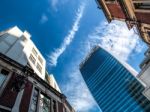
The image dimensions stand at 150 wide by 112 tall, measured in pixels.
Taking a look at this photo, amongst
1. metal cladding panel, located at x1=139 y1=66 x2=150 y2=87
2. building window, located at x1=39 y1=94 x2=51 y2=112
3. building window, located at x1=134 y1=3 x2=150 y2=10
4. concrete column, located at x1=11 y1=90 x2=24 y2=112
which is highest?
building window, located at x1=134 y1=3 x2=150 y2=10

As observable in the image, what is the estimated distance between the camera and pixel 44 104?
921 inches

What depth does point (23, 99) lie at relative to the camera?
19547mm

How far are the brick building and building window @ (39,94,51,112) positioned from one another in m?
13.0

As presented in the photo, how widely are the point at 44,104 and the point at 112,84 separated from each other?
101431mm

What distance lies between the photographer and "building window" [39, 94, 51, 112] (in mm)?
22712

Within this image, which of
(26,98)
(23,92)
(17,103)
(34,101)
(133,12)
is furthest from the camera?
(133,12)

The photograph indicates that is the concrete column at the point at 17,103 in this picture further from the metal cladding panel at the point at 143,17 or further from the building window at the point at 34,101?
the metal cladding panel at the point at 143,17

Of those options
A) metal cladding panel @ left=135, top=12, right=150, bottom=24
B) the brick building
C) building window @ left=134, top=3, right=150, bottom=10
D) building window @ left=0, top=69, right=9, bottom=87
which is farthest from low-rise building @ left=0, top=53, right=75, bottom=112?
building window @ left=134, top=3, right=150, bottom=10

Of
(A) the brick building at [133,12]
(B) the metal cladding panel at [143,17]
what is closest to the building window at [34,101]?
(A) the brick building at [133,12]

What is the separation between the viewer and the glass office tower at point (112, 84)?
3967 inches

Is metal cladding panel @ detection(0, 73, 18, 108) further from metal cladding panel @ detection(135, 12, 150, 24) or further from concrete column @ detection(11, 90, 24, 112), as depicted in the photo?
metal cladding panel @ detection(135, 12, 150, 24)

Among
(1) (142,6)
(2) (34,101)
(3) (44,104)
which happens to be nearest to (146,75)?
(1) (142,6)

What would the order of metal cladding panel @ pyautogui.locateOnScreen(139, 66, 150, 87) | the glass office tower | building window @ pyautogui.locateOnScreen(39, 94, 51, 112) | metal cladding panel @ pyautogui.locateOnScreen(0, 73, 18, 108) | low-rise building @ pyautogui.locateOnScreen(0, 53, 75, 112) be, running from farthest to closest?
the glass office tower → metal cladding panel @ pyautogui.locateOnScreen(139, 66, 150, 87) → building window @ pyautogui.locateOnScreen(39, 94, 51, 112) → low-rise building @ pyautogui.locateOnScreen(0, 53, 75, 112) → metal cladding panel @ pyautogui.locateOnScreen(0, 73, 18, 108)

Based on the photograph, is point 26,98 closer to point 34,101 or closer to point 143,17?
point 34,101
